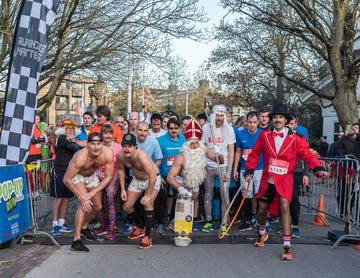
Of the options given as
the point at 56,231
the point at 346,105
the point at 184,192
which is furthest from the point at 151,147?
the point at 346,105

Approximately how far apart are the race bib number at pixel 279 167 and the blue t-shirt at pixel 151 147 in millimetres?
1958

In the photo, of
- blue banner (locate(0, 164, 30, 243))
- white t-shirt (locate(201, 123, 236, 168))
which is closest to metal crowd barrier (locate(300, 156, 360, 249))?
white t-shirt (locate(201, 123, 236, 168))

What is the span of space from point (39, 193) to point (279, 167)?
3615mm

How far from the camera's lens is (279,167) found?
6.18 meters

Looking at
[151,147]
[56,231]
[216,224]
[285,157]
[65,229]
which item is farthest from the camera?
[216,224]

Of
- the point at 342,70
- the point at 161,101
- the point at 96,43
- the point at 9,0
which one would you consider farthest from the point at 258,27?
the point at 161,101

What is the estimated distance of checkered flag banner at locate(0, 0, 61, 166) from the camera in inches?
252

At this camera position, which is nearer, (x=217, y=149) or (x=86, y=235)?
(x=86, y=235)

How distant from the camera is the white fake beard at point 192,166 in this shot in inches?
273

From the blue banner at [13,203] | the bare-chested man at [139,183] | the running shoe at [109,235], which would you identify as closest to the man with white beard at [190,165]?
the bare-chested man at [139,183]

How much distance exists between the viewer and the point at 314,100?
33250mm

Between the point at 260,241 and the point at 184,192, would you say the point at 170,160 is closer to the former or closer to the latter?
the point at 184,192

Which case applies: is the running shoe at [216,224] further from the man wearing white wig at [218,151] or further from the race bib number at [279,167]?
the race bib number at [279,167]

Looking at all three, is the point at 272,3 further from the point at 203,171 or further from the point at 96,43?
the point at 203,171
